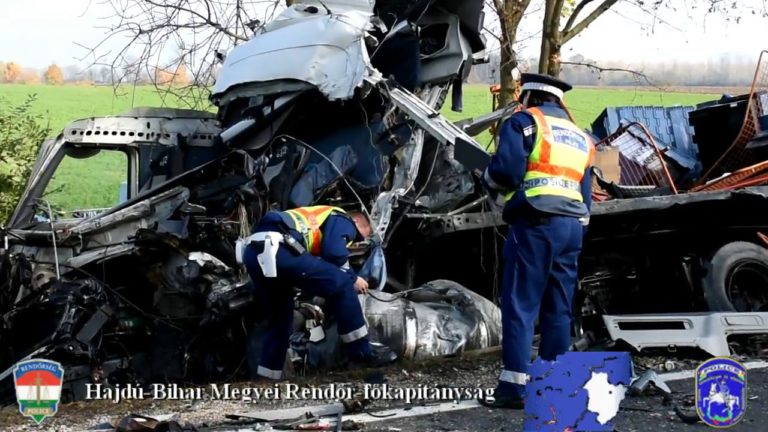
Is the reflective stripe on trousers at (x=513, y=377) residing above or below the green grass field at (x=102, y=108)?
below

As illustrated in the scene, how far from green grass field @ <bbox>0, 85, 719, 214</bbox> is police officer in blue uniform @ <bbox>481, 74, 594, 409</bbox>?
98.2 inches

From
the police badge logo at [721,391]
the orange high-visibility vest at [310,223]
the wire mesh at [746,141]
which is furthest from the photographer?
the wire mesh at [746,141]

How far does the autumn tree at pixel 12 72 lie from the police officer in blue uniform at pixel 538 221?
24512mm

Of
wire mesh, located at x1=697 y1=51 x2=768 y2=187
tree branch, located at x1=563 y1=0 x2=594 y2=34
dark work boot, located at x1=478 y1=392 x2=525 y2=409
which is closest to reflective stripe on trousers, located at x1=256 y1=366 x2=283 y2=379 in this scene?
dark work boot, located at x1=478 y1=392 x2=525 y2=409

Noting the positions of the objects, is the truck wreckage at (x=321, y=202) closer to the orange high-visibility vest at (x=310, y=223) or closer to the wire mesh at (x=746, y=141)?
the orange high-visibility vest at (x=310, y=223)

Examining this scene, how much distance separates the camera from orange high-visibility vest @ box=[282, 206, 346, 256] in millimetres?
5797

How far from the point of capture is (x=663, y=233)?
7.43 m

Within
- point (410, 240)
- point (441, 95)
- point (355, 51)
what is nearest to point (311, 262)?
point (410, 240)

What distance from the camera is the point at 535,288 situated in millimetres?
4734

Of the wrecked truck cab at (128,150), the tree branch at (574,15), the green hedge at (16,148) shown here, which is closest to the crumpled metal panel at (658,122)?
the tree branch at (574,15)

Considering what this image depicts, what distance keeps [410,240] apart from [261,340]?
135 cm

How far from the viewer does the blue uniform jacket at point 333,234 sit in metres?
5.75

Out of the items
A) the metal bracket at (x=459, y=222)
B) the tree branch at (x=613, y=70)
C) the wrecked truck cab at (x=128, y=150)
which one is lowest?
the metal bracket at (x=459, y=222)

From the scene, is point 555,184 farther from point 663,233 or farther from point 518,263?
point 663,233
